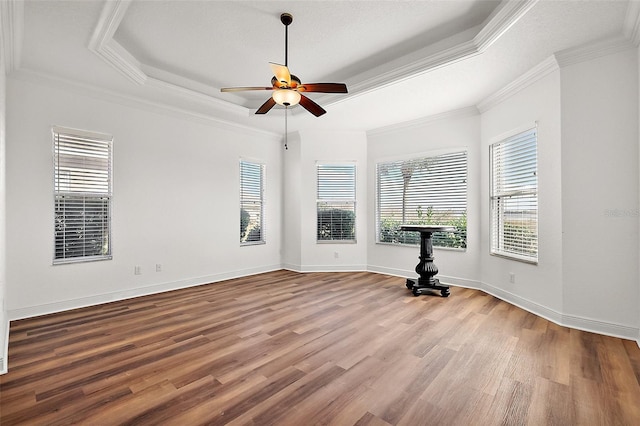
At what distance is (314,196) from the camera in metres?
6.07

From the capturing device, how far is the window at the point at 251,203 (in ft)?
19.0

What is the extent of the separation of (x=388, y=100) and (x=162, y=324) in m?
4.02

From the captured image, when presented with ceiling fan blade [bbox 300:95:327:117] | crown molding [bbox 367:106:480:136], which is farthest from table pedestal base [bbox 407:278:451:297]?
ceiling fan blade [bbox 300:95:327:117]

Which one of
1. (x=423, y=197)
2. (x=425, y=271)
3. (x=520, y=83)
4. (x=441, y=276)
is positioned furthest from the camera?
(x=423, y=197)

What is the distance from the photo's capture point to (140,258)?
4.39 meters

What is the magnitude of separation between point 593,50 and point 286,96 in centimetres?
306

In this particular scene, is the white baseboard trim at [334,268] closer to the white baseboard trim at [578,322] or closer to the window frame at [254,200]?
the window frame at [254,200]

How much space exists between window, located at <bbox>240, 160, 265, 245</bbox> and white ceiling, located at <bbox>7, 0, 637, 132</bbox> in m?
1.69

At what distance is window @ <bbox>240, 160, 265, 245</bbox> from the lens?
5.79 m

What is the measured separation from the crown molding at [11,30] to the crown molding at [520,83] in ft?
16.1

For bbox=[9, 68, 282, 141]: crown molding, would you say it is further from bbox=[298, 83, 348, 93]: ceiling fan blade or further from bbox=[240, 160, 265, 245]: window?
bbox=[298, 83, 348, 93]: ceiling fan blade

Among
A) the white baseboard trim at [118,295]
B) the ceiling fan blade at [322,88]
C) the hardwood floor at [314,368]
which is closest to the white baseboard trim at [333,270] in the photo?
the white baseboard trim at [118,295]

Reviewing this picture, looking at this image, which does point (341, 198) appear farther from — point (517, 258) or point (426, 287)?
point (517, 258)

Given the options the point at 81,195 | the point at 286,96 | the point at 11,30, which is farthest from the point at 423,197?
the point at 11,30
